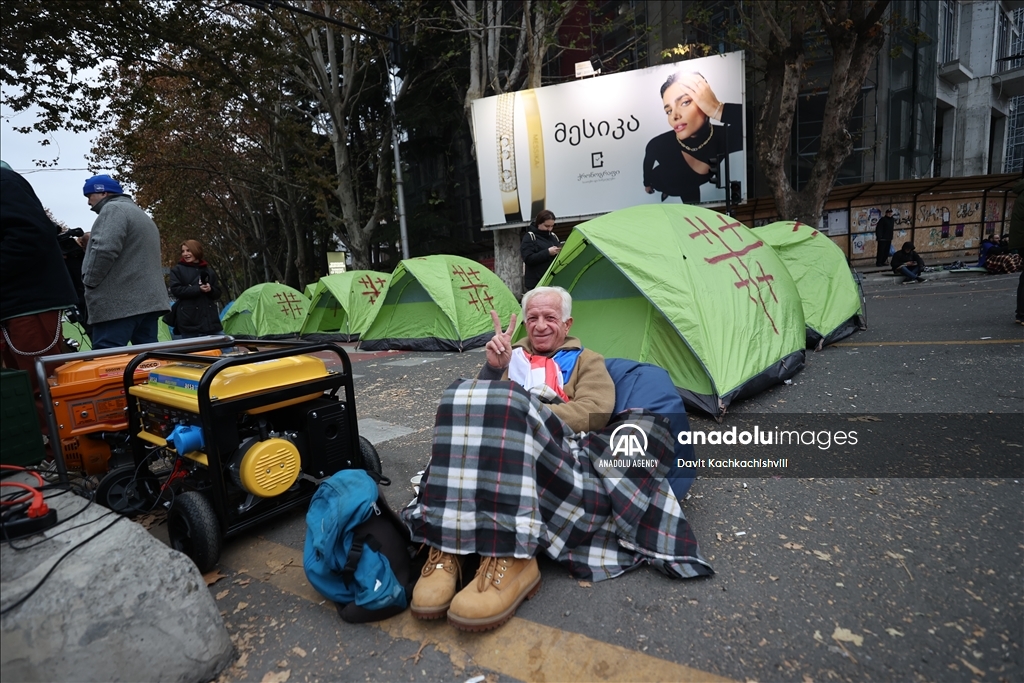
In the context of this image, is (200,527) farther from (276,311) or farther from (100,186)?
(276,311)

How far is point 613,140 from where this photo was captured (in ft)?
50.6

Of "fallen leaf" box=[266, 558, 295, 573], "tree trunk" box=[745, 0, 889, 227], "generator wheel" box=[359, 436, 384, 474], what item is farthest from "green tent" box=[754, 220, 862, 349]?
"tree trunk" box=[745, 0, 889, 227]

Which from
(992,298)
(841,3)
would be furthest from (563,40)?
(992,298)

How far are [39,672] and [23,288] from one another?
2.51 m

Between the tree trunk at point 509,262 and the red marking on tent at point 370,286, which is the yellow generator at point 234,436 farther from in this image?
the tree trunk at point 509,262

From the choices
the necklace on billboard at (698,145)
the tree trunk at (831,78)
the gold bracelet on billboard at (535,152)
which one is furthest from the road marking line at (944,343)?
the gold bracelet on billboard at (535,152)

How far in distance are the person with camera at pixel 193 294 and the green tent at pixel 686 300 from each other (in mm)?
4059

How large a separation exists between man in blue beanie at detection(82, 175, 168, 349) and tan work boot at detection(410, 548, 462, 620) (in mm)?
3145

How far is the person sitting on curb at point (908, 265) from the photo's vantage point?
13.3 m

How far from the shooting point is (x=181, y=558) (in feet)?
6.09

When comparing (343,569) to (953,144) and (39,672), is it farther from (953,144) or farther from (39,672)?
(953,144)

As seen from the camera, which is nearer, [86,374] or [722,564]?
[722,564]

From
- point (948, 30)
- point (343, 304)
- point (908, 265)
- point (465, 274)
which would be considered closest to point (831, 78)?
point (908, 265)

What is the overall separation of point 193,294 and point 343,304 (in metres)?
5.11
